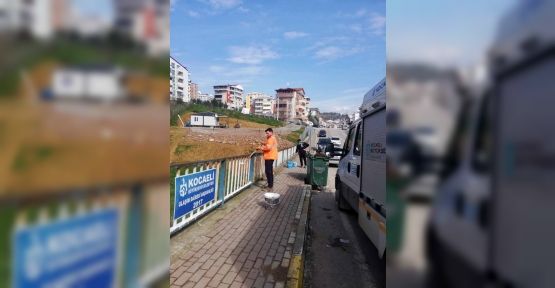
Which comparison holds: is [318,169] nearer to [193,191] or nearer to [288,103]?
[193,191]

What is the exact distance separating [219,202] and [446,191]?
6178mm

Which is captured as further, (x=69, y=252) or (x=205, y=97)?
(x=205, y=97)

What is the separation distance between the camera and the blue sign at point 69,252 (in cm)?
64

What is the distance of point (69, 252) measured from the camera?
2.32 feet

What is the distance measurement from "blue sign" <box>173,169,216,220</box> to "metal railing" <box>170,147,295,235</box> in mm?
59

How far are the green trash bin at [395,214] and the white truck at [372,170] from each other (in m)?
2.31

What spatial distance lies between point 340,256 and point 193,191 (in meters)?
2.73

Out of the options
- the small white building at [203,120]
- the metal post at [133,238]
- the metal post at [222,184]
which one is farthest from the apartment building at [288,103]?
the metal post at [133,238]

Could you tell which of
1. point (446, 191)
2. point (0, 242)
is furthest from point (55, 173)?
point (446, 191)

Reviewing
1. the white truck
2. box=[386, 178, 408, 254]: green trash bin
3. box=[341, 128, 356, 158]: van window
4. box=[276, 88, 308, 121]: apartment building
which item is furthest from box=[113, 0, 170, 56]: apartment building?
box=[276, 88, 308, 121]: apartment building

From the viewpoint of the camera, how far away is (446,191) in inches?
34.6

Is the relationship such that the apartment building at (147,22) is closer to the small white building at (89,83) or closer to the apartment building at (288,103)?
the small white building at (89,83)

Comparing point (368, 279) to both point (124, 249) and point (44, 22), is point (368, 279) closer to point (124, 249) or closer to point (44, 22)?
point (124, 249)

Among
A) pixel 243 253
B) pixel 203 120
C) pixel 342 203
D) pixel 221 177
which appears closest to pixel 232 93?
pixel 203 120
